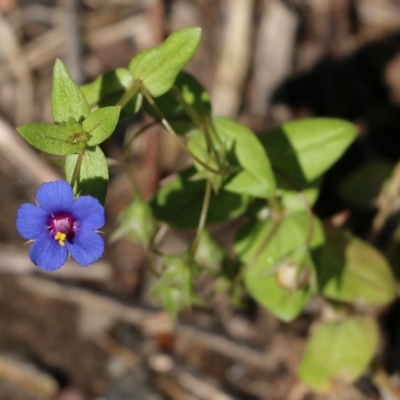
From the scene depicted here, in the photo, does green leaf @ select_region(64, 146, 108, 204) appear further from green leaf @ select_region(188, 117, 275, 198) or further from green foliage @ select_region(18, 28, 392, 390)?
green leaf @ select_region(188, 117, 275, 198)

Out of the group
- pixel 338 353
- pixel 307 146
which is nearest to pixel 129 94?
pixel 307 146

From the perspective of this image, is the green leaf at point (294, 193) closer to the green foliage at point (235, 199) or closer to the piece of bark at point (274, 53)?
the green foliage at point (235, 199)

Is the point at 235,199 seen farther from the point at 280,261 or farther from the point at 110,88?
the point at 110,88

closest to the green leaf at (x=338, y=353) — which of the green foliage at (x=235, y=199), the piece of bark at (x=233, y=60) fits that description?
the green foliage at (x=235, y=199)

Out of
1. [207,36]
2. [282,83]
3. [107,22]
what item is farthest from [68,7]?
[282,83]

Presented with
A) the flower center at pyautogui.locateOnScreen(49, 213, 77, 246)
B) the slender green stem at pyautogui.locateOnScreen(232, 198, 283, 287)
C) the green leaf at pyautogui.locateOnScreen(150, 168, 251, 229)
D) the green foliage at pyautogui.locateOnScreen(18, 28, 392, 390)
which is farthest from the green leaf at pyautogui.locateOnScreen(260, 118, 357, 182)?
the flower center at pyautogui.locateOnScreen(49, 213, 77, 246)
